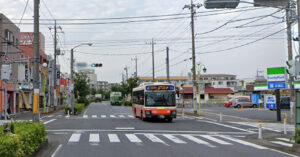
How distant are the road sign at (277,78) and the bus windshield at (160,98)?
25.1 ft

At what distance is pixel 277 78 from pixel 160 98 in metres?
9.06

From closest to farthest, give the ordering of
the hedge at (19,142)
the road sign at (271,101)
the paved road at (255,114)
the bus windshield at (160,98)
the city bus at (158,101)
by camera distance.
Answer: the hedge at (19,142)
the city bus at (158,101)
the bus windshield at (160,98)
the paved road at (255,114)
the road sign at (271,101)

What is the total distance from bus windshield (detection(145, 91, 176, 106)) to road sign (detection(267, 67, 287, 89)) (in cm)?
764

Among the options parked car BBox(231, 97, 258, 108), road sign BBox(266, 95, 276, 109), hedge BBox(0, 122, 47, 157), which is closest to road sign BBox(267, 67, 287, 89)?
road sign BBox(266, 95, 276, 109)

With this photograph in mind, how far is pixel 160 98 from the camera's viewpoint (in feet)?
81.4

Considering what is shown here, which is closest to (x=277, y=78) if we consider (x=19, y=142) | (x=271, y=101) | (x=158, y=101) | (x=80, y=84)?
(x=158, y=101)

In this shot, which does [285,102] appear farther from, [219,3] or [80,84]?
[219,3]

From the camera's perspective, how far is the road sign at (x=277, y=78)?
2472 cm

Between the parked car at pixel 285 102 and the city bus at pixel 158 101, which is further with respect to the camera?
the parked car at pixel 285 102

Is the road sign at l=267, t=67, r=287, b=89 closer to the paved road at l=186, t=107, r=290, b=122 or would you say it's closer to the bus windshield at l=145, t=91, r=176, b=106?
the paved road at l=186, t=107, r=290, b=122

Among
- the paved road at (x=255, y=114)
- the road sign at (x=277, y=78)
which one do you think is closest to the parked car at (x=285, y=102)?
the paved road at (x=255, y=114)

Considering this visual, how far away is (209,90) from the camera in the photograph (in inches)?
3046

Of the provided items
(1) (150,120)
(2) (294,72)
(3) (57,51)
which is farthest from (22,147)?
(3) (57,51)

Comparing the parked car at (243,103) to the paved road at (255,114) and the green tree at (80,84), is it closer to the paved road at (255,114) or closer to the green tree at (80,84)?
the paved road at (255,114)
